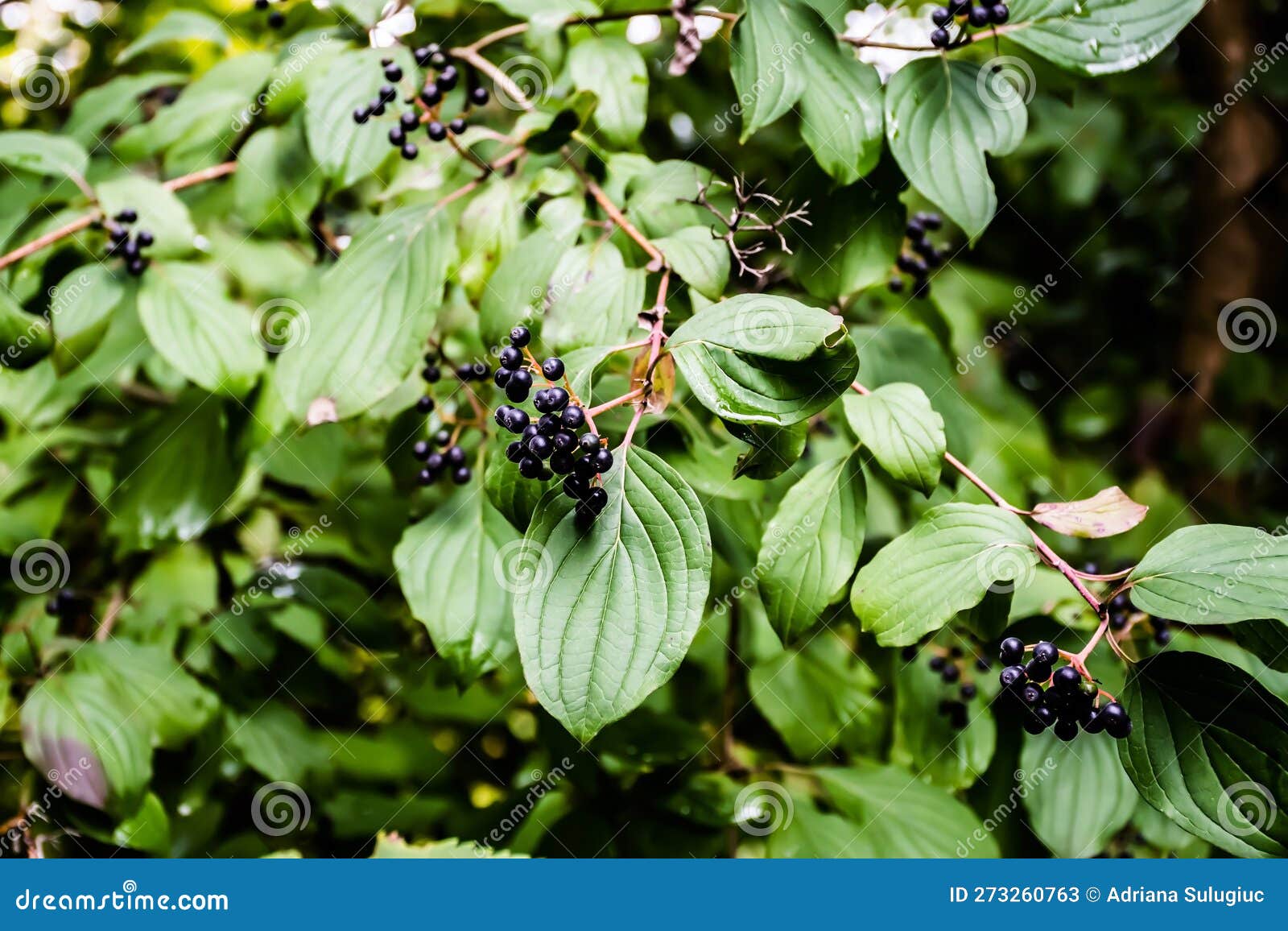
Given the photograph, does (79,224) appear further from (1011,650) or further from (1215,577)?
(1215,577)

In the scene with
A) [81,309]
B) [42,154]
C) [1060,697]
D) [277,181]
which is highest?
[1060,697]

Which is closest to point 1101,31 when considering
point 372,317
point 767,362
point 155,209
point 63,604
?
point 767,362

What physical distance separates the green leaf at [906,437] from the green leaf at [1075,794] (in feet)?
2.02

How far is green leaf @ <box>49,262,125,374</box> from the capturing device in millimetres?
1467

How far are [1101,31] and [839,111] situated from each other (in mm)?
365

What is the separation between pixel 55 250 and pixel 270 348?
38 cm

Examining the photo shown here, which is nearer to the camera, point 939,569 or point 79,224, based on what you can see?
point 939,569

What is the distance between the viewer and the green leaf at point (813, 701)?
168cm

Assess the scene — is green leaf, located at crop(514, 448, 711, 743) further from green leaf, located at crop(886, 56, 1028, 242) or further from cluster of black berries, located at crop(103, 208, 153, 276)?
cluster of black berries, located at crop(103, 208, 153, 276)

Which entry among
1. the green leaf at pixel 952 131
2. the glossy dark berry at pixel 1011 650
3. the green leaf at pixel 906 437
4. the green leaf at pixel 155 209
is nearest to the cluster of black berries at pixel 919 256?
the green leaf at pixel 952 131

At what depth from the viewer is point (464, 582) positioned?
133cm

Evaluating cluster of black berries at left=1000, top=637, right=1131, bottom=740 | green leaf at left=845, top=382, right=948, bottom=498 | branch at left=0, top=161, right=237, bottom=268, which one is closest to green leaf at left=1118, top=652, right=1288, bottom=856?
cluster of black berries at left=1000, top=637, right=1131, bottom=740

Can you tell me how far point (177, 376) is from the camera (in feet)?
6.20

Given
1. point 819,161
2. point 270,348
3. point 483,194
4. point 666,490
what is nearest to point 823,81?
point 819,161
